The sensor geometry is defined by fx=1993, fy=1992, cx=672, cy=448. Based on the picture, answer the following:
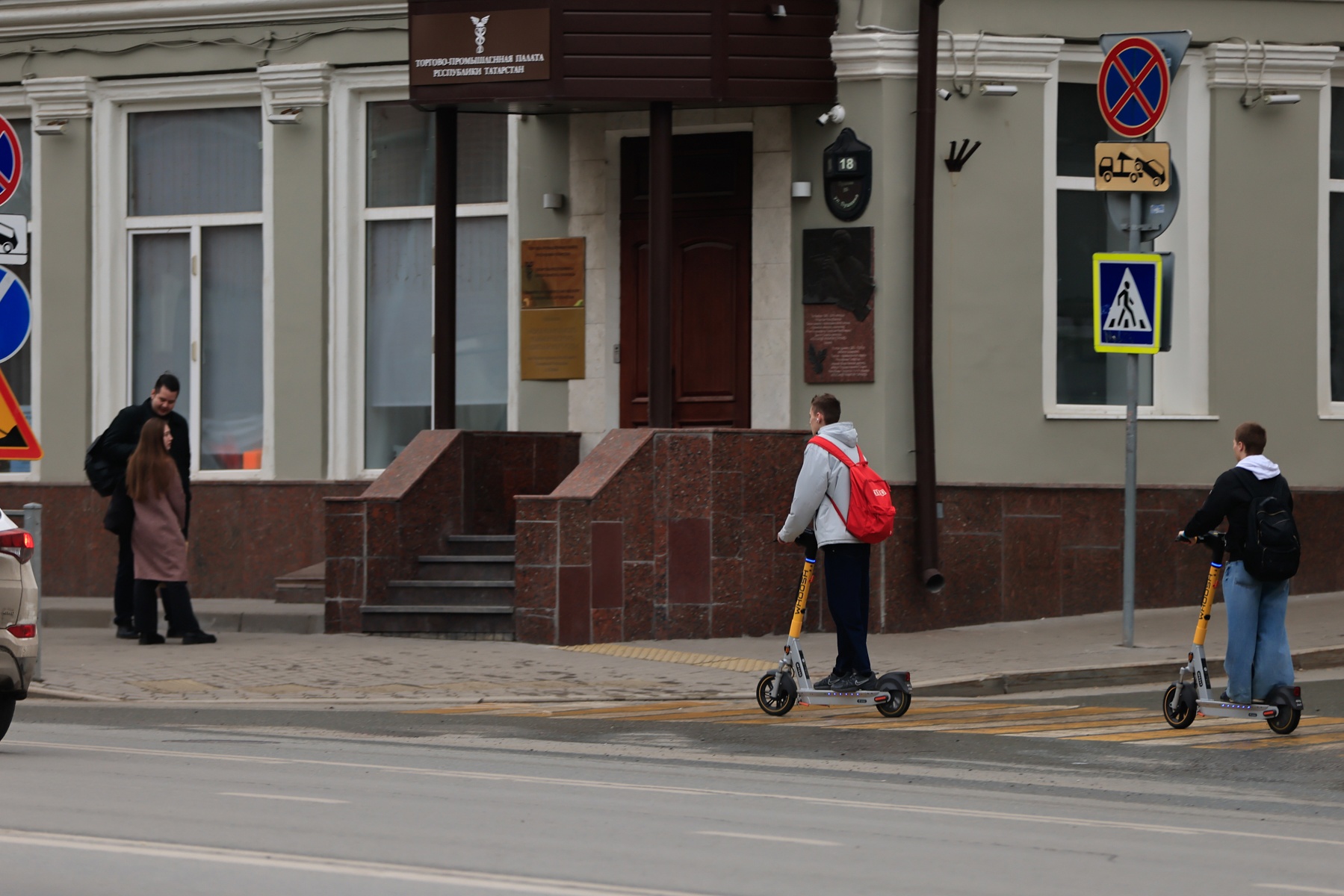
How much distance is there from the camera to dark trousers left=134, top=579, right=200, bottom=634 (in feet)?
48.6

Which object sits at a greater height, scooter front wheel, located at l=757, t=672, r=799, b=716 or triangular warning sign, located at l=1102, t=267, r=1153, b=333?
triangular warning sign, located at l=1102, t=267, r=1153, b=333

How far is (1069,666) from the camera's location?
12.9m

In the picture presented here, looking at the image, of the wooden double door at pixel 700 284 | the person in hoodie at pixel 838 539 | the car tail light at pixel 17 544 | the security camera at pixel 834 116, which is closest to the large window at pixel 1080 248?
the security camera at pixel 834 116

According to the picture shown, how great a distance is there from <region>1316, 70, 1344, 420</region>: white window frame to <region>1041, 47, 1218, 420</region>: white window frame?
1.04 metres

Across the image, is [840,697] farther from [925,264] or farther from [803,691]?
[925,264]

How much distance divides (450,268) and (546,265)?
107 cm

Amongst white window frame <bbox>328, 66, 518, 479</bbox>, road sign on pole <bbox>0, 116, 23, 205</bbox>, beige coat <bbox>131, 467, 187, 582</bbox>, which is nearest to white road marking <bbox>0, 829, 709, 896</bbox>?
road sign on pole <bbox>0, 116, 23, 205</bbox>

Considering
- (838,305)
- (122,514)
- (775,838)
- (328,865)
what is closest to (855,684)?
(775,838)

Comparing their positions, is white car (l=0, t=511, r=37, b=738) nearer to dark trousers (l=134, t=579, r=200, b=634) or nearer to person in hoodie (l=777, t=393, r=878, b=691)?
person in hoodie (l=777, t=393, r=878, b=691)

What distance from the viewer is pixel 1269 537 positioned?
1072cm

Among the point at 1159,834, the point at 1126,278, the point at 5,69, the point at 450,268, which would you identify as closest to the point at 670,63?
the point at 450,268

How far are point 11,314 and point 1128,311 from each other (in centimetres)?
745

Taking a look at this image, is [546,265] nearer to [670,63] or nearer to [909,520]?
[670,63]

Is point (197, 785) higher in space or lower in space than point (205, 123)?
lower
